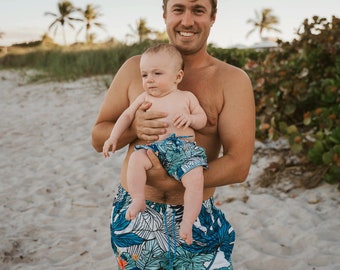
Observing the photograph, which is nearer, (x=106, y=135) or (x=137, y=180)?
(x=137, y=180)

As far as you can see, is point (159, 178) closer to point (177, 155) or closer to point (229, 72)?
point (177, 155)

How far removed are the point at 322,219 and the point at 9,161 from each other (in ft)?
15.6

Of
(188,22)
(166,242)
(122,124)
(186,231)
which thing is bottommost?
(166,242)

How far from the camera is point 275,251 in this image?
382 cm

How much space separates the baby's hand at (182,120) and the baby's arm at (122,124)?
0.74ft

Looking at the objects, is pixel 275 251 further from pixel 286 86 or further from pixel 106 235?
pixel 286 86

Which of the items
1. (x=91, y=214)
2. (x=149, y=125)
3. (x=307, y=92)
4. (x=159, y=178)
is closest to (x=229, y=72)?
(x=149, y=125)

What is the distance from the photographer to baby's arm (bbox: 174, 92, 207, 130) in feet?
6.15

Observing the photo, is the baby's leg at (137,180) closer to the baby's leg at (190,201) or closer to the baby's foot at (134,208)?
the baby's foot at (134,208)

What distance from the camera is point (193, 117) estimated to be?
192cm

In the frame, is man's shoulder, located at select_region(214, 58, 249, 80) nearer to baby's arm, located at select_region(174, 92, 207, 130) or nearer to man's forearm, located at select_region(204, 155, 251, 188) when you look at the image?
baby's arm, located at select_region(174, 92, 207, 130)

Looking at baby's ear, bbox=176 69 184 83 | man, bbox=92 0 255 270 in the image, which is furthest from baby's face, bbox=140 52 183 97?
man, bbox=92 0 255 270

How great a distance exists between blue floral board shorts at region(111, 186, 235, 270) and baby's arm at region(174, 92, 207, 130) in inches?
15.2

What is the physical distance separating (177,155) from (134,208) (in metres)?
0.29
